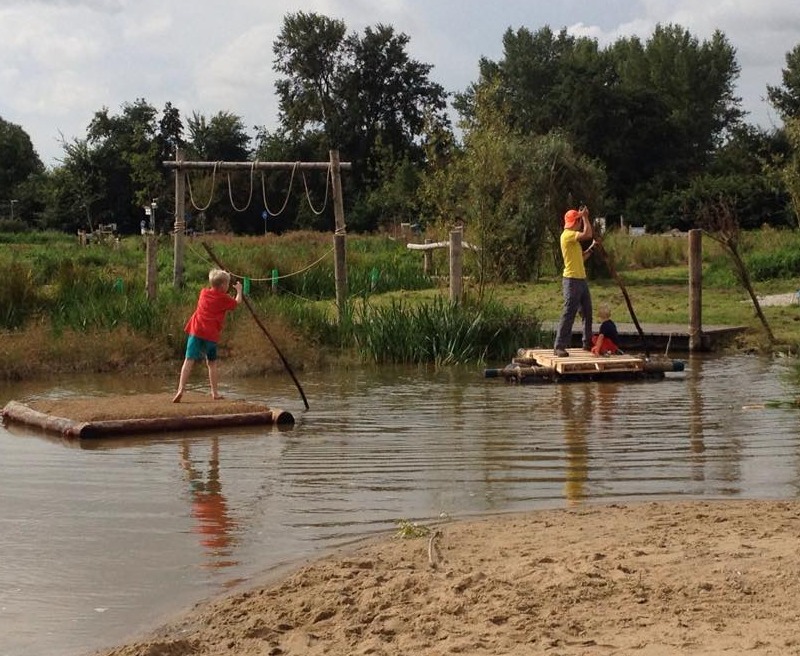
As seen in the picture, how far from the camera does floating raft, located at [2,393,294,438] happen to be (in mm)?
12469

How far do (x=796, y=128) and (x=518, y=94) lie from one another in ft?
197

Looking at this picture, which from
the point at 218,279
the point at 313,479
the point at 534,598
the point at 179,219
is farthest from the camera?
the point at 179,219

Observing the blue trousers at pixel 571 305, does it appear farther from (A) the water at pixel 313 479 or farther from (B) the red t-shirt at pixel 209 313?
(B) the red t-shirt at pixel 209 313

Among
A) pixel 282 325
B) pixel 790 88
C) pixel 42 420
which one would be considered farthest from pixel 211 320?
pixel 790 88

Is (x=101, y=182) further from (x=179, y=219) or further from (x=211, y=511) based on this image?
(x=211, y=511)

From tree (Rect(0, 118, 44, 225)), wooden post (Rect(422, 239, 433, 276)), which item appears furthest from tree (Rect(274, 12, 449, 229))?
wooden post (Rect(422, 239, 433, 276))

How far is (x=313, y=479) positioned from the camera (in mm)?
10195

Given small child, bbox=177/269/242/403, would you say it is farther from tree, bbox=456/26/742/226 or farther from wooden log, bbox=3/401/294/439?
tree, bbox=456/26/742/226

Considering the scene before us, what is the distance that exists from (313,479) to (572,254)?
729 cm

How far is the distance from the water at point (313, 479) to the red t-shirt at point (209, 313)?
1.39 metres

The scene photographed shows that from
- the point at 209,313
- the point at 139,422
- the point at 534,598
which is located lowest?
the point at 534,598

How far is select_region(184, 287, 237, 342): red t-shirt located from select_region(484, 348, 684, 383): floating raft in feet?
13.9

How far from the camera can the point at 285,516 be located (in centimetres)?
889

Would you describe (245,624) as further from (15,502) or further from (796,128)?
(796,128)
